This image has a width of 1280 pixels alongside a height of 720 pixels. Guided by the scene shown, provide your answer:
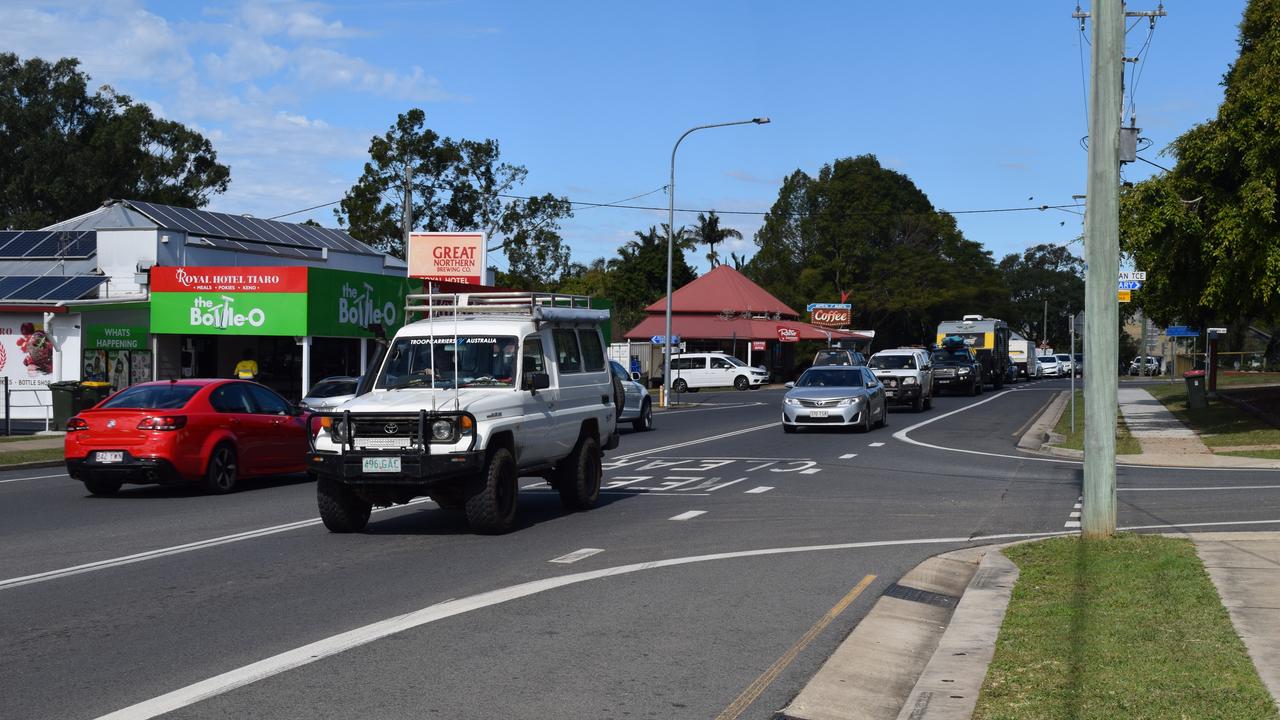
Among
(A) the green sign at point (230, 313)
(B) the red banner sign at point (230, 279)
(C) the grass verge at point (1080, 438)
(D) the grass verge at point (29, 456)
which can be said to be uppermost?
(B) the red banner sign at point (230, 279)

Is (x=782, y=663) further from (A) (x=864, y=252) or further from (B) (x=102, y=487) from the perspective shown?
(A) (x=864, y=252)

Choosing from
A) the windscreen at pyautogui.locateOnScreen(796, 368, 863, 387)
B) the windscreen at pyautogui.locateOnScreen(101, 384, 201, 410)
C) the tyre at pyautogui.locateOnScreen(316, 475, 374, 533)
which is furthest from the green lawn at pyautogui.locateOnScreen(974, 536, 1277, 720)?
the windscreen at pyautogui.locateOnScreen(796, 368, 863, 387)

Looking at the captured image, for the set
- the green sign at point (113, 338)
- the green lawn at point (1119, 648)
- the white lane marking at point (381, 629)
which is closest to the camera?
the green lawn at point (1119, 648)

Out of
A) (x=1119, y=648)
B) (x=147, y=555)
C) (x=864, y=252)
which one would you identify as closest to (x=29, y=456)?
(x=147, y=555)

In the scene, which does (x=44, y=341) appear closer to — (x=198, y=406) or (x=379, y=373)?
(x=198, y=406)

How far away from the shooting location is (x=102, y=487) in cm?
1606

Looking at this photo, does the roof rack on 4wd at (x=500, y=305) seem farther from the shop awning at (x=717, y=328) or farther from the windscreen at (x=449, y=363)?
the shop awning at (x=717, y=328)

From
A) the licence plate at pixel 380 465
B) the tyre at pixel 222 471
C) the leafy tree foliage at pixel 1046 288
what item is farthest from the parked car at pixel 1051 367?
the licence plate at pixel 380 465

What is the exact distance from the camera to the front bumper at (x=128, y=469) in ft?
50.1

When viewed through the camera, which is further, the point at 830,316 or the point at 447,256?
the point at 830,316

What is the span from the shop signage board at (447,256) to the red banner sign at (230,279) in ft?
33.1

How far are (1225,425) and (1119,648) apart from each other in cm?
2423

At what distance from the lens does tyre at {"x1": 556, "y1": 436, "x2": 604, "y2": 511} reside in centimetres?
1384

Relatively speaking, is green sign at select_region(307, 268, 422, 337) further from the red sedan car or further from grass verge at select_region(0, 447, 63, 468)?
the red sedan car
